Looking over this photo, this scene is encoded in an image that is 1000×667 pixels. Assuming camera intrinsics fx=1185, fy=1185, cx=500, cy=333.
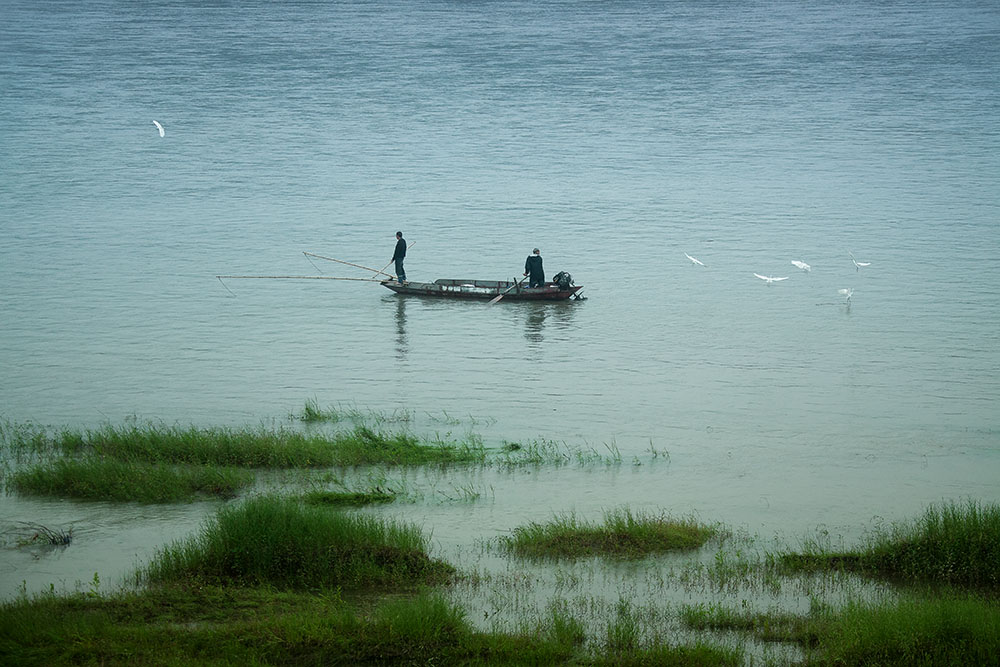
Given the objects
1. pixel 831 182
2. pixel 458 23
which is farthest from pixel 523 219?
pixel 458 23

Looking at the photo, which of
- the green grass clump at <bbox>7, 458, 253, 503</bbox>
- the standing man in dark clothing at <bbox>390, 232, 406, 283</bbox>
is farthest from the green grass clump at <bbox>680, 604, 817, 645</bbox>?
the standing man in dark clothing at <bbox>390, 232, 406, 283</bbox>

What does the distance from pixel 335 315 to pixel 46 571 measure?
63.2 ft

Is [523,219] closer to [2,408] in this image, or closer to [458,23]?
[2,408]

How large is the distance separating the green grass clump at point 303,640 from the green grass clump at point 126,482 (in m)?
3.92

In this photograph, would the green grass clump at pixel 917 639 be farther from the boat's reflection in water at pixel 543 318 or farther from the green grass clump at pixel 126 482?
the boat's reflection in water at pixel 543 318

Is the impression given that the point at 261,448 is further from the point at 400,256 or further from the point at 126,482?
the point at 400,256

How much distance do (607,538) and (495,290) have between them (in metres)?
17.7

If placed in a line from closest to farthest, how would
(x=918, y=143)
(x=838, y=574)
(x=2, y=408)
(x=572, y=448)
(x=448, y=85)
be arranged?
(x=838, y=574) → (x=572, y=448) → (x=2, y=408) → (x=918, y=143) → (x=448, y=85)

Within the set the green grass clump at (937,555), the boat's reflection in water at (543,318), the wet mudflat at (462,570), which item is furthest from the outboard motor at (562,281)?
the green grass clump at (937,555)

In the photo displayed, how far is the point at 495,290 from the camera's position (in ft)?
101

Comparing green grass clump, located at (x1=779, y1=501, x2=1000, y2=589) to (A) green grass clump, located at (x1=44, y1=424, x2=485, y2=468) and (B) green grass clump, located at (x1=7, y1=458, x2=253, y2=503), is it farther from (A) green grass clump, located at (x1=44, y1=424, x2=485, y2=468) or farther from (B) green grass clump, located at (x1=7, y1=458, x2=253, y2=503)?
(B) green grass clump, located at (x1=7, y1=458, x2=253, y2=503)

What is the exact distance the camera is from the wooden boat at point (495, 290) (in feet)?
100

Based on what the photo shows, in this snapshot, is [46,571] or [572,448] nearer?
[46,571]

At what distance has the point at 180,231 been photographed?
49375 millimetres
